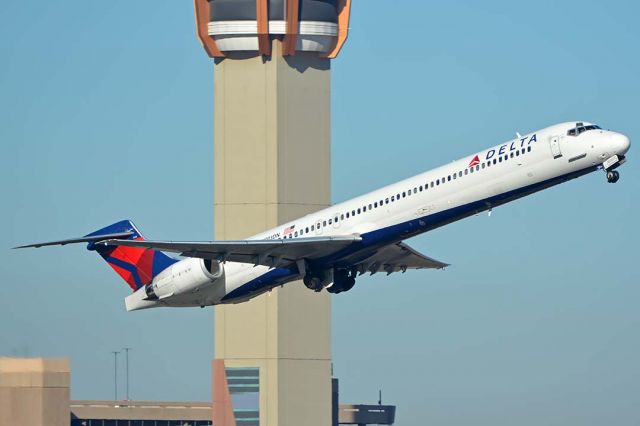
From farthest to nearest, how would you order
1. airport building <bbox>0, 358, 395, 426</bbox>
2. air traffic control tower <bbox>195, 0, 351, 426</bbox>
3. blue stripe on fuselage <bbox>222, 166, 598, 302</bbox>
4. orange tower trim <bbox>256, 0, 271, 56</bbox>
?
air traffic control tower <bbox>195, 0, 351, 426</bbox> → orange tower trim <bbox>256, 0, 271, 56</bbox> → airport building <bbox>0, 358, 395, 426</bbox> → blue stripe on fuselage <bbox>222, 166, 598, 302</bbox>

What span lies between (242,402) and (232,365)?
2964mm

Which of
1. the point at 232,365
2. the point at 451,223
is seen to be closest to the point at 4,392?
the point at 232,365

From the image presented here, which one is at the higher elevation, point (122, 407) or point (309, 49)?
point (309, 49)

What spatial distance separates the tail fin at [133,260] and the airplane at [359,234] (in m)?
0.04

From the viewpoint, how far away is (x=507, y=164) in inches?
2675

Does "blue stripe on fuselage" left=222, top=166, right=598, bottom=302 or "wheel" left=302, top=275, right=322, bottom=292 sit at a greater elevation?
"blue stripe on fuselage" left=222, top=166, right=598, bottom=302

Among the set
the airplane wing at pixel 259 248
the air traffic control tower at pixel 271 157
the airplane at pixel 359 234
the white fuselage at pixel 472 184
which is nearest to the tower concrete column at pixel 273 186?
the air traffic control tower at pixel 271 157

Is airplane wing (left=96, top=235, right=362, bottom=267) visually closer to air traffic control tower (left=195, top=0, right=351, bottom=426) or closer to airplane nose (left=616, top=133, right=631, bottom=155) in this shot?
airplane nose (left=616, top=133, right=631, bottom=155)

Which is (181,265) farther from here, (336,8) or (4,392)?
(336,8)

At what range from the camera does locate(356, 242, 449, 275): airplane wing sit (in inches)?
3031

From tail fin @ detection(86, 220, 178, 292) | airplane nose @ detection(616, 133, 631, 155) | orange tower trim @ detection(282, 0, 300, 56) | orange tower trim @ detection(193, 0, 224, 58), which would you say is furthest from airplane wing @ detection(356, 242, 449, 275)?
orange tower trim @ detection(193, 0, 224, 58)

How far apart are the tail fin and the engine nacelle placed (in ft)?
3.52

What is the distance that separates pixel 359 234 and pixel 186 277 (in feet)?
32.0

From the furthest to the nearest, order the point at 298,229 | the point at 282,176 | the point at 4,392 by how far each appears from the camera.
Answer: the point at 282,176 < the point at 4,392 < the point at 298,229
